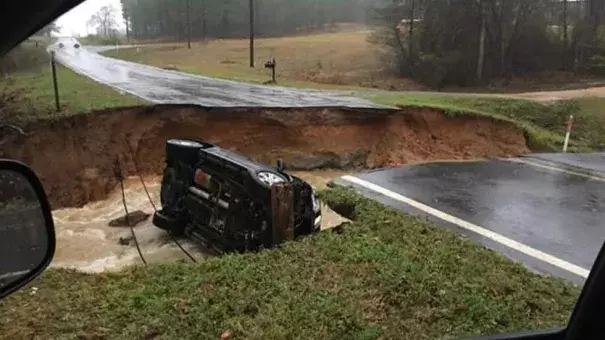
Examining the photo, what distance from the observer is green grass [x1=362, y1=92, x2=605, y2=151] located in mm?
15876

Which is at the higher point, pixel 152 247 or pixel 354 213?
pixel 354 213

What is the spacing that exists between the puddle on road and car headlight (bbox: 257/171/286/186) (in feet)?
5.50

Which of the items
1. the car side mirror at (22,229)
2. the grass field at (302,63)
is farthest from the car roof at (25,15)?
the grass field at (302,63)

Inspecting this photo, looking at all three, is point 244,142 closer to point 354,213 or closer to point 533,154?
point 354,213

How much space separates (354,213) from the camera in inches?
353

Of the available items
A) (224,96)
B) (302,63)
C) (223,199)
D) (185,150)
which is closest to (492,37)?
(302,63)

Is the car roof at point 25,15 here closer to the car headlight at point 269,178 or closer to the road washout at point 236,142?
the car headlight at point 269,178

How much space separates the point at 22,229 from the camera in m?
2.70

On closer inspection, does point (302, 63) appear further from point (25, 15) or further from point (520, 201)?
point (25, 15)

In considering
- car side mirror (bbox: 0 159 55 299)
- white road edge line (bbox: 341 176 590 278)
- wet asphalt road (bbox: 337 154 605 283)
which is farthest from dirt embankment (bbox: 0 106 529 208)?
car side mirror (bbox: 0 159 55 299)

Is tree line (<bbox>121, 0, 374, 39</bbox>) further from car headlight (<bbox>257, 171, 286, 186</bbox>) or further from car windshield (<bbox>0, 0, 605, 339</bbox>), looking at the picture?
car headlight (<bbox>257, 171, 286, 186</bbox>)

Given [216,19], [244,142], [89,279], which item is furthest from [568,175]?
[216,19]

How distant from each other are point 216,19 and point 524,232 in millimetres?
78303

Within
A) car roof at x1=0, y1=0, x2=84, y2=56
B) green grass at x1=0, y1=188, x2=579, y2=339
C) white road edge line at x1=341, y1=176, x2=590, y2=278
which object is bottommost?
white road edge line at x1=341, y1=176, x2=590, y2=278
